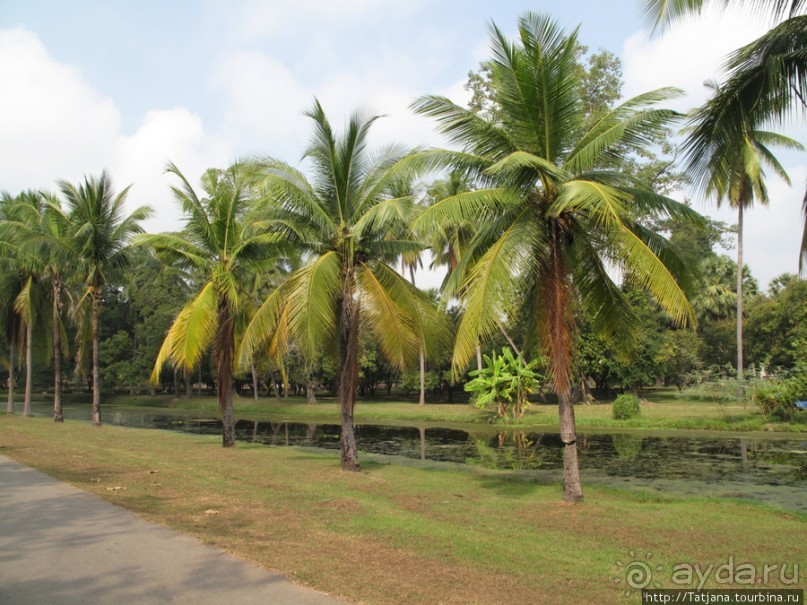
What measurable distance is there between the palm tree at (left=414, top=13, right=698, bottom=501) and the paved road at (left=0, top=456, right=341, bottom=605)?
15.8 feet

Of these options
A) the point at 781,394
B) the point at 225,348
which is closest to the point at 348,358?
the point at 225,348

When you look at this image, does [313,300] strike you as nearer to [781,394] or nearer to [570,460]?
[570,460]

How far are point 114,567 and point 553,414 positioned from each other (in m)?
29.4

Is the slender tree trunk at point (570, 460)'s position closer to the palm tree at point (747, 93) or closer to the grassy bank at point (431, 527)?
the grassy bank at point (431, 527)

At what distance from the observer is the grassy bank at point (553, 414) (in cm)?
2656

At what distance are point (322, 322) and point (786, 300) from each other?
35.8 metres

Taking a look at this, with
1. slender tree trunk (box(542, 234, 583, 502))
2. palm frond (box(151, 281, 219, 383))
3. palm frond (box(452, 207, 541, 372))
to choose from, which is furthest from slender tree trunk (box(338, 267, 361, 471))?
slender tree trunk (box(542, 234, 583, 502))

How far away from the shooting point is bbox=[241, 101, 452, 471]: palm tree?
44.3 ft

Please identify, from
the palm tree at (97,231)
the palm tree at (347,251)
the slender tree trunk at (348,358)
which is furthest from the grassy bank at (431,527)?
the palm tree at (97,231)

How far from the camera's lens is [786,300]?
37.9 metres

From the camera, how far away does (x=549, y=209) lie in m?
10.1

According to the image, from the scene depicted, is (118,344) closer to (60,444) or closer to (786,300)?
(60,444)

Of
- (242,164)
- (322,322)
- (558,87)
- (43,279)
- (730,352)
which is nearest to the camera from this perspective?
(558,87)

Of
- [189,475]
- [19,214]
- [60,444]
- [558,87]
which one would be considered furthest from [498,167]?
[19,214]
